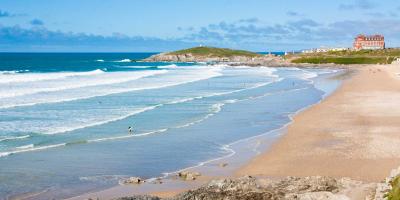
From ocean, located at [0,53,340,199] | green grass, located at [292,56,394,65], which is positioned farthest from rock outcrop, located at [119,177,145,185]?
green grass, located at [292,56,394,65]

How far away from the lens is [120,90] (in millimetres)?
50781

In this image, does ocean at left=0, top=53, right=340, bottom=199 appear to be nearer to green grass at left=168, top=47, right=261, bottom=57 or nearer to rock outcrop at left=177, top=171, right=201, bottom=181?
rock outcrop at left=177, top=171, right=201, bottom=181

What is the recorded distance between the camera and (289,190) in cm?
1310

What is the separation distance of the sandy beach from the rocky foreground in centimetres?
439

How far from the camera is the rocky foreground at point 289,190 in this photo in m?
12.2

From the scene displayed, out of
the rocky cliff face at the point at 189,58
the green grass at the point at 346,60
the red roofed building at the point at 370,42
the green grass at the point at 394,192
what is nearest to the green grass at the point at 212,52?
the rocky cliff face at the point at 189,58

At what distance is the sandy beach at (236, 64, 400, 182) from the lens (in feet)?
62.8

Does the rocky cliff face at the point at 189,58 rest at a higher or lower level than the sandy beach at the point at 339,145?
higher

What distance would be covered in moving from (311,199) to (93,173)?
9.21m

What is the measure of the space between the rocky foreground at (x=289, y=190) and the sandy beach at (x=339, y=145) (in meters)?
4.39

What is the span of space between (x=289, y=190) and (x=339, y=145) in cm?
1117

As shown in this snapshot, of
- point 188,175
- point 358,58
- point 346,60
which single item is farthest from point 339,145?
point 358,58

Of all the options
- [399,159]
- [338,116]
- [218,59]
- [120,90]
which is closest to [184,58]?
[218,59]

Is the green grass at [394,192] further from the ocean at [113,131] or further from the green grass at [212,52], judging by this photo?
the green grass at [212,52]
